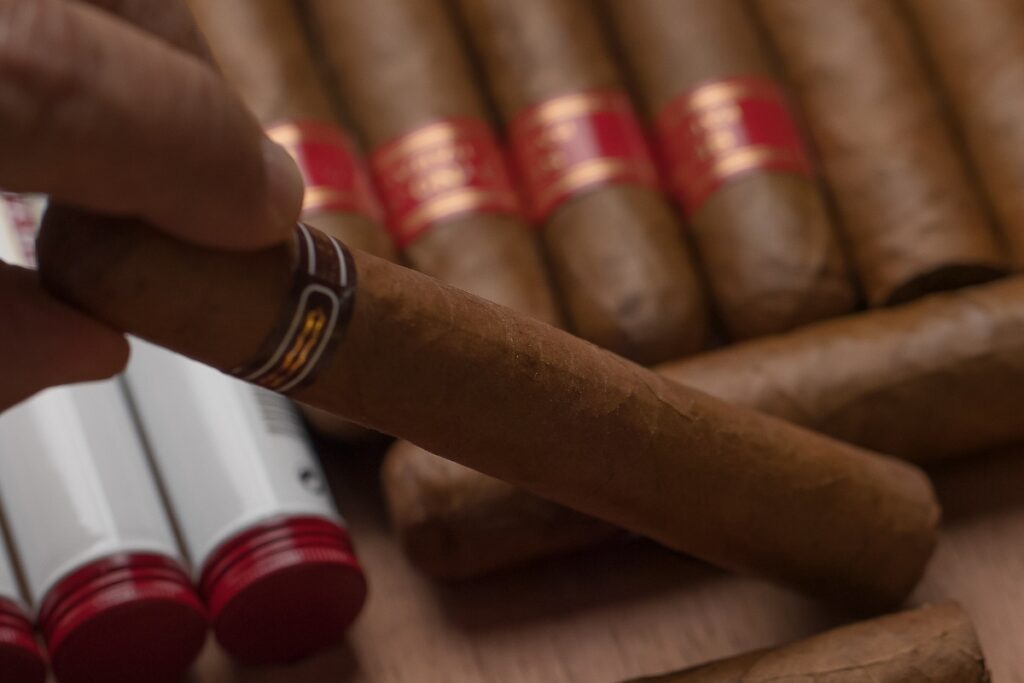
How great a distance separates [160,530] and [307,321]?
0.60m

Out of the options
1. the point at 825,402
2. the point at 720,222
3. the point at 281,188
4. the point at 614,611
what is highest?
the point at 281,188

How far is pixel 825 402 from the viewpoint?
1.34 m

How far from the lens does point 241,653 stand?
4.33 feet

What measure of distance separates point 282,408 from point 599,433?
0.52 metres

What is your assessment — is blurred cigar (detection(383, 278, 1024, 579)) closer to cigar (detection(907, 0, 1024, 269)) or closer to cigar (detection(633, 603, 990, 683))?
cigar (detection(907, 0, 1024, 269))

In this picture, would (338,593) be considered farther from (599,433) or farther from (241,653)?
(599,433)

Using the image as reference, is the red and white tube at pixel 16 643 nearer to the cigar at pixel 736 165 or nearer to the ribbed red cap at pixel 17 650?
the ribbed red cap at pixel 17 650

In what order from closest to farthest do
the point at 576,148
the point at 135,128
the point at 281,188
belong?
the point at 135,128 → the point at 281,188 → the point at 576,148

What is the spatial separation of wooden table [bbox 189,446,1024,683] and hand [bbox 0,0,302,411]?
0.71 m

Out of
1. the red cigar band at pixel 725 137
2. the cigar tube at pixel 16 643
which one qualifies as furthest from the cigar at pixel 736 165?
the cigar tube at pixel 16 643

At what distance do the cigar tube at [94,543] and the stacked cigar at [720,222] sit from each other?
262mm

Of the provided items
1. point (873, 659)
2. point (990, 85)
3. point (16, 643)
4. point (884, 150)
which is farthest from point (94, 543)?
point (990, 85)

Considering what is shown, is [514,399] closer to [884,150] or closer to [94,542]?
[94,542]

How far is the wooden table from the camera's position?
136 cm
